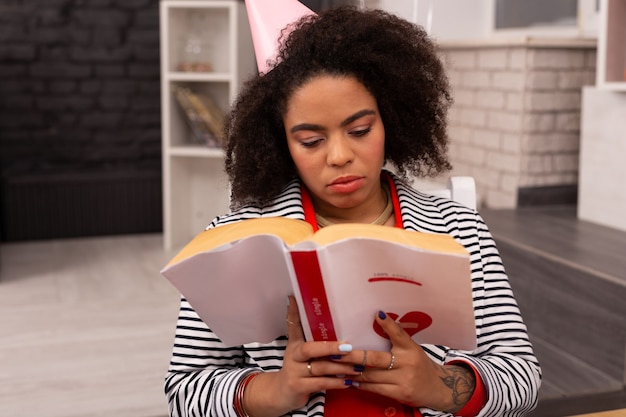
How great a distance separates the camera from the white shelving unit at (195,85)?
401 centimetres

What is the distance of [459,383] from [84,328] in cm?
217

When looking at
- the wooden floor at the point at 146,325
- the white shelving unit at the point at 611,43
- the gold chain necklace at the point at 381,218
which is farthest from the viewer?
the white shelving unit at the point at 611,43

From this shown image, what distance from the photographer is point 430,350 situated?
112 centimetres

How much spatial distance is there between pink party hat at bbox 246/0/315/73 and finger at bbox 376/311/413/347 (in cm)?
48

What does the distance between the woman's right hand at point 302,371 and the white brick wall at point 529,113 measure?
2.62 m

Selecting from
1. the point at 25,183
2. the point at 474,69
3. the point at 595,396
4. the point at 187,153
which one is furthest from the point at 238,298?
the point at 25,183

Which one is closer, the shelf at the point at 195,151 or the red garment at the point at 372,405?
the red garment at the point at 372,405

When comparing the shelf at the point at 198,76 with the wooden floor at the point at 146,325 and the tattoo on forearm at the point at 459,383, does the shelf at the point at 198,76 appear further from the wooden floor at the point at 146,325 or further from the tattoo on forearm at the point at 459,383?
the tattoo on forearm at the point at 459,383

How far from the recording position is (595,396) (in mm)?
2051

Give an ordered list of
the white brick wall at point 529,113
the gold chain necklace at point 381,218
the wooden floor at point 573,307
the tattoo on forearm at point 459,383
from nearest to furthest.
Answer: the tattoo on forearm at point 459,383 → the gold chain necklace at point 381,218 → the wooden floor at point 573,307 → the white brick wall at point 529,113

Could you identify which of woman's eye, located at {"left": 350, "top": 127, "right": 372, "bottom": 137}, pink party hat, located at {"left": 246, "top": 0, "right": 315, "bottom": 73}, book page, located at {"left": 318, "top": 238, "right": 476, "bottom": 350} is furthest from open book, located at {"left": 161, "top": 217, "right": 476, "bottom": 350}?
pink party hat, located at {"left": 246, "top": 0, "right": 315, "bottom": 73}

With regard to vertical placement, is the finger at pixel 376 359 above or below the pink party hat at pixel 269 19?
below

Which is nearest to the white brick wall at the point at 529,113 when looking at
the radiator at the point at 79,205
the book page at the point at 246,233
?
the radiator at the point at 79,205

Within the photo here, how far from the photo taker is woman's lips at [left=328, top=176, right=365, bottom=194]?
3.56 ft
